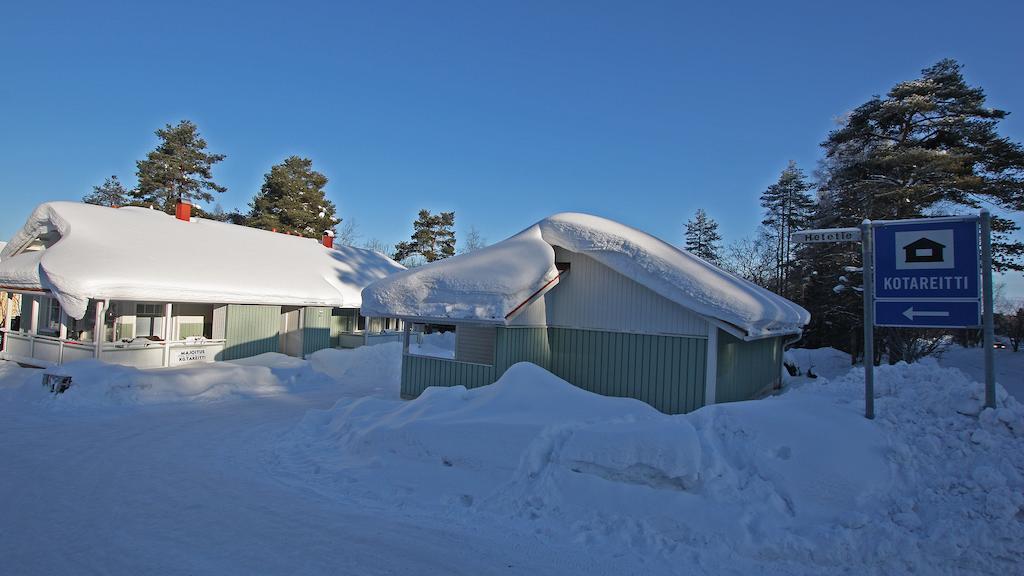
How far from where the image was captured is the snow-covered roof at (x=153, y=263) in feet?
49.6

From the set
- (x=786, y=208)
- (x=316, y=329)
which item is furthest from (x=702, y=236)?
(x=316, y=329)

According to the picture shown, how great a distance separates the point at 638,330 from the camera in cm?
1131

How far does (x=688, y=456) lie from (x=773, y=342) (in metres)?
12.9

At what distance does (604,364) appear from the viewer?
38.3ft

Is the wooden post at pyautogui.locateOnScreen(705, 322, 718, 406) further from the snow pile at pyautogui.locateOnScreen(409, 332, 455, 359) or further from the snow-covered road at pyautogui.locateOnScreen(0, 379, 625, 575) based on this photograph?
the snow pile at pyautogui.locateOnScreen(409, 332, 455, 359)

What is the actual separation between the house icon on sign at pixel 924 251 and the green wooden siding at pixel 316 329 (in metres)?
20.0

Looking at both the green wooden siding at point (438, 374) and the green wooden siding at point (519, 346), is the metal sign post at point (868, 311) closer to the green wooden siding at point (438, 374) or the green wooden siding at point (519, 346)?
the green wooden siding at point (519, 346)

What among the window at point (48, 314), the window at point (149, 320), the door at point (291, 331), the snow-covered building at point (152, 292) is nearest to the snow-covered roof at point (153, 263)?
the snow-covered building at point (152, 292)

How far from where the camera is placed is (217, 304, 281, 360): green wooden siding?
19.1 meters

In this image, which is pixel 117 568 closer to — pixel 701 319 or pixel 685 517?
pixel 685 517

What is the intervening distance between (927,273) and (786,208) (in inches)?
1505

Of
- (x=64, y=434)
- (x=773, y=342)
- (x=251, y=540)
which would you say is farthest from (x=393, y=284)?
(x=773, y=342)

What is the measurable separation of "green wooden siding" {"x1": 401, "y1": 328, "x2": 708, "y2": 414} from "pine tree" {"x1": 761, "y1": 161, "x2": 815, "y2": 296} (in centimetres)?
3200

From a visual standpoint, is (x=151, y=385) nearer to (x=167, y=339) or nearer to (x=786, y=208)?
(x=167, y=339)
